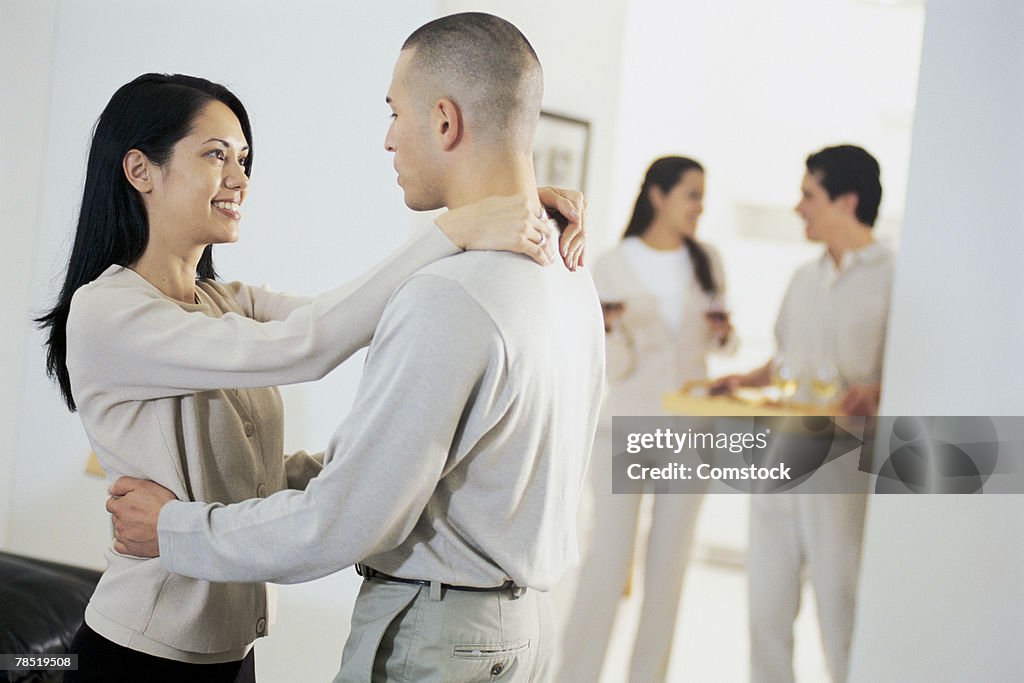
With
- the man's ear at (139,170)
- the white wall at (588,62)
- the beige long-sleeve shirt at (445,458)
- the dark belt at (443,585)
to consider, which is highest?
the white wall at (588,62)

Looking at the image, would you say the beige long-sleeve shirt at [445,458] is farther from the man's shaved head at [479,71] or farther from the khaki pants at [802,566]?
the khaki pants at [802,566]

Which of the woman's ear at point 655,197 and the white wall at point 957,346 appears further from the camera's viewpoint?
the woman's ear at point 655,197

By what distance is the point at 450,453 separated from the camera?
1374mm

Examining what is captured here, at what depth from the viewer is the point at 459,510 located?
1413mm

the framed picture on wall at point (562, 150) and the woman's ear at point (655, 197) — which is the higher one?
the framed picture on wall at point (562, 150)

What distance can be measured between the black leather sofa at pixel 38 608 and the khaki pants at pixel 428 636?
1149 mm

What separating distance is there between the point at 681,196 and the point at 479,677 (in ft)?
6.19

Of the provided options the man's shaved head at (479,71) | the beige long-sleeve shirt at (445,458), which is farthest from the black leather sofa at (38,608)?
the man's shaved head at (479,71)

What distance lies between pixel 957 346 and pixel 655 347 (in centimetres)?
88

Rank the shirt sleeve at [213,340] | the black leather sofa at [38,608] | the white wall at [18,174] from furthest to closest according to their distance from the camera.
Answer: the white wall at [18,174], the black leather sofa at [38,608], the shirt sleeve at [213,340]

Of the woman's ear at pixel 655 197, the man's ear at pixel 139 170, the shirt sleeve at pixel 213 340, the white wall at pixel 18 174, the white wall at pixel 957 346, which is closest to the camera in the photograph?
the shirt sleeve at pixel 213 340

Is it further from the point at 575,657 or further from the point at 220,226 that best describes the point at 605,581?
the point at 220,226

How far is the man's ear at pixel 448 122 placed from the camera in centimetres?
144

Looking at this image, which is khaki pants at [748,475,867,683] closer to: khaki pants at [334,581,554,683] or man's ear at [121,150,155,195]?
khaki pants at [334,581,554,683]
